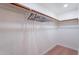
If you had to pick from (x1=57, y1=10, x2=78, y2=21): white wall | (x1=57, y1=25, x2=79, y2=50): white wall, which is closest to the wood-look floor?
(x1=57, y1=25, x2=79, y2=50): white wall

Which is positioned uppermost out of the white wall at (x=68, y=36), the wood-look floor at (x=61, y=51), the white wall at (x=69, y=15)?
the white wall at (x=69, y=15)

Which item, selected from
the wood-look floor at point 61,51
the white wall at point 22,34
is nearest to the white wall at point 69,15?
the white wall at point 22,34

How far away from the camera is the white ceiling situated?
110 cm

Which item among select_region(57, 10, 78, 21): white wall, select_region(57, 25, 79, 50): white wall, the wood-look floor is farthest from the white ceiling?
the wood-look floor

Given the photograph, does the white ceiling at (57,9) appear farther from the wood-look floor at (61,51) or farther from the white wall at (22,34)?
the wood-look floor at (61,51)

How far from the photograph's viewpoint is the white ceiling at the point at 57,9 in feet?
3.60

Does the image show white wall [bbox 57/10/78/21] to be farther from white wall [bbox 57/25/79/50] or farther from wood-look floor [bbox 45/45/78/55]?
wood-look floor [bbox 45/45/78/55]

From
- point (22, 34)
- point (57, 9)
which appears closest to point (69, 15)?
point (57, 9)

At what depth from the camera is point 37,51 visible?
3.59ft

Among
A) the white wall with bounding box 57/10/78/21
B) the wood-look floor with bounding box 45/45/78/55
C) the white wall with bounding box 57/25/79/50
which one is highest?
the white wall with bounding box 57/10/78/21

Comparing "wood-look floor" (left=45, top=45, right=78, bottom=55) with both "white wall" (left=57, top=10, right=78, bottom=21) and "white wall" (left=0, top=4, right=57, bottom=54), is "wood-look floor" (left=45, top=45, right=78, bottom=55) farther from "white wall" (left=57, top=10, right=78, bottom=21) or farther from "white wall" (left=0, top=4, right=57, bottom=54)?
"white wall" (left=57, top=10, right=78, bottom=21)

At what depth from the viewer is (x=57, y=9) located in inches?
43.4

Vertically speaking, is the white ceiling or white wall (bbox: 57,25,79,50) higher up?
the white ceiling
